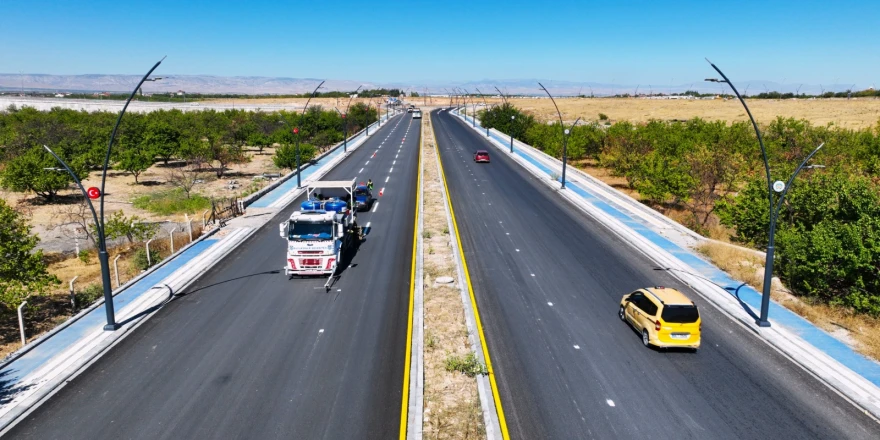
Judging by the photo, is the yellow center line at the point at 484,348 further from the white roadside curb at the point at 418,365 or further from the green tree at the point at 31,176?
the green tree at the point at 31,176

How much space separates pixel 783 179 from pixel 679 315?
18.1 meters

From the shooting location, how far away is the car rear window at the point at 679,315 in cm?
1521

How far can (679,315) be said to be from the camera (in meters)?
15.2

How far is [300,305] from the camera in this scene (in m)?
18.8

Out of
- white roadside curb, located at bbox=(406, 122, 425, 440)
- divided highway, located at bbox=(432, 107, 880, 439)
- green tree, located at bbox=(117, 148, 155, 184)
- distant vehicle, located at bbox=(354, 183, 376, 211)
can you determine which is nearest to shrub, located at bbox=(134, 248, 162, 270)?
white roadside curb, located at bbox=(406, 122, 425, 440)

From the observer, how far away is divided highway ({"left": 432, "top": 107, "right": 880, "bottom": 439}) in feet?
39.5

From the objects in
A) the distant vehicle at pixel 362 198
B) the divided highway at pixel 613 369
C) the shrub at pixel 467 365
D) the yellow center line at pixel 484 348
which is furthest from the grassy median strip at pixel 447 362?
the distant vehicle at pixel 362 198

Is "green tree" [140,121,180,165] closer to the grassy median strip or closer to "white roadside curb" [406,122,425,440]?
the grassy median strip

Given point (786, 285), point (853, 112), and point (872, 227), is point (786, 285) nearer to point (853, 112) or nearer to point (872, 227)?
point (872, 227)

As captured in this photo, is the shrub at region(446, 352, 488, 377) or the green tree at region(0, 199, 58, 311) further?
the green tree at region(0, 199, 58, 311)

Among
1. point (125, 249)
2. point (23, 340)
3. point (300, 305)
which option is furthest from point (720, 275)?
point (125, 249)

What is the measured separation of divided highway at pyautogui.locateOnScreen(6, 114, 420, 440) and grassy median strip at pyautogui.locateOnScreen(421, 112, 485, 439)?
33.0 inches

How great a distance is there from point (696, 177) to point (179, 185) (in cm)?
4483

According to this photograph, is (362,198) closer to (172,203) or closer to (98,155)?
(172,203)
